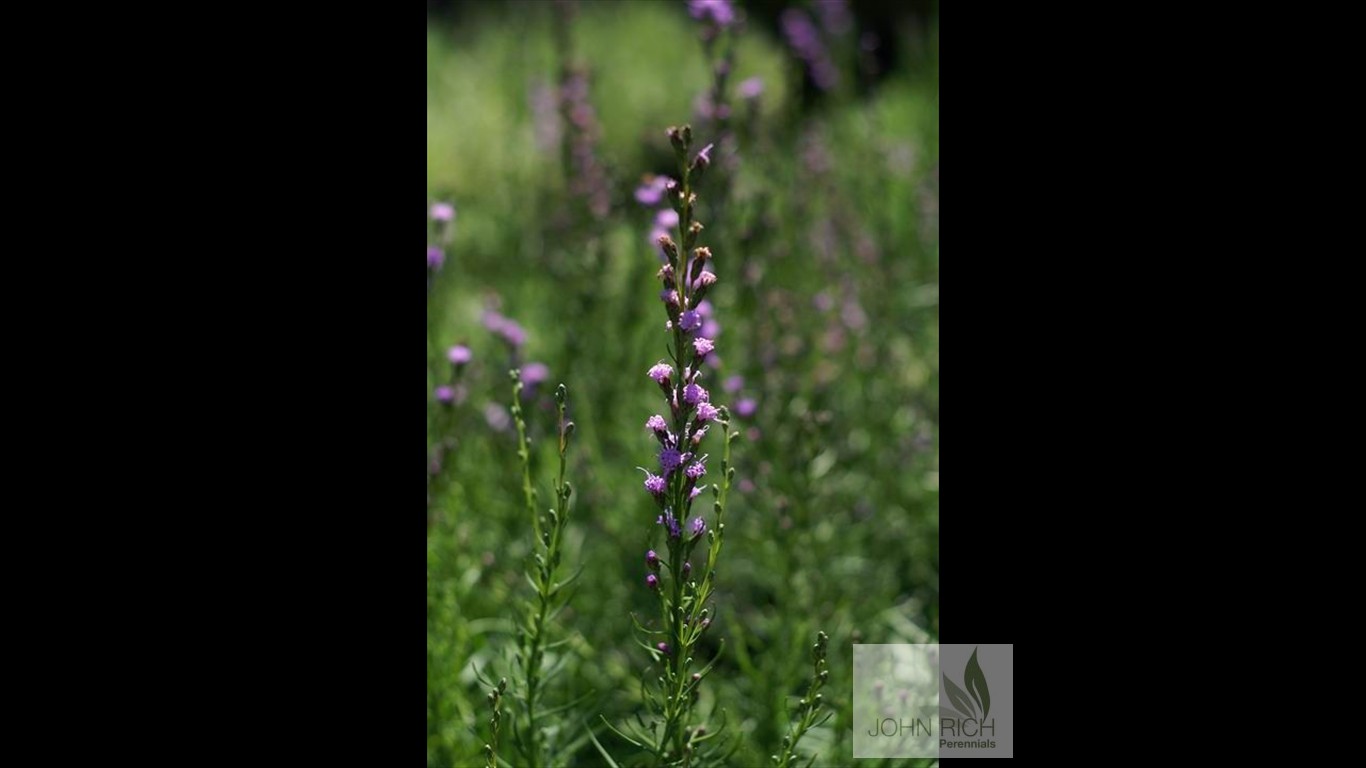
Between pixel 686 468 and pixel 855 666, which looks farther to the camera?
pixel 855 666

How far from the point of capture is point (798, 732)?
75.5 inches

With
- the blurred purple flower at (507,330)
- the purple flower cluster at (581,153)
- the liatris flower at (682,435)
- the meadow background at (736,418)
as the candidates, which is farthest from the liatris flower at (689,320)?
the purple flower cluster at (581,153)

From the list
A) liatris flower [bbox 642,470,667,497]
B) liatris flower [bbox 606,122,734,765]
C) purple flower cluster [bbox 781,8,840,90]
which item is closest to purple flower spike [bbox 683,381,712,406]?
liatris flower [bbox 606,122,734,765]

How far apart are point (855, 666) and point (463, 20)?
1010 centimetres

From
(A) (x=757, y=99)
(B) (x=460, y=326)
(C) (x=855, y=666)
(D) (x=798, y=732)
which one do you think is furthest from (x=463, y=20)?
(D) (x=798, y=732)

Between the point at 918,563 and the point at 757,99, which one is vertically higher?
the point at 757,99

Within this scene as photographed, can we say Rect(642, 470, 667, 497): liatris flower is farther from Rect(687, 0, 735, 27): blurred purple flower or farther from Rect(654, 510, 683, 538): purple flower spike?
Rect(687, 0, 735, 27): blurred purple flower

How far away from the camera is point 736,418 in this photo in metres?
3.29
